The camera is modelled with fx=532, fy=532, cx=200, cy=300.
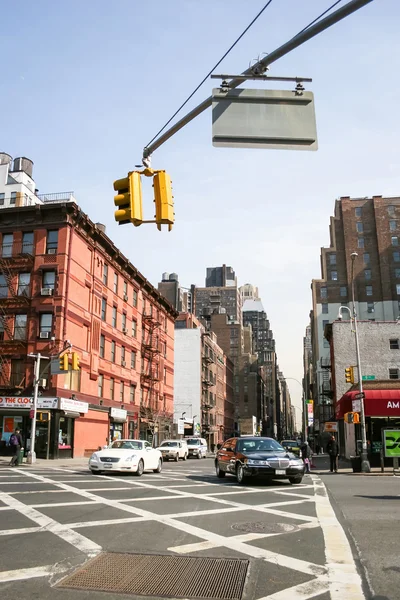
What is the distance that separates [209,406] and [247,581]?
268 feet

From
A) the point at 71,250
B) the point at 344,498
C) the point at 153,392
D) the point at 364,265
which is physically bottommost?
the point at 344,498

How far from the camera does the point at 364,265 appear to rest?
303 ft

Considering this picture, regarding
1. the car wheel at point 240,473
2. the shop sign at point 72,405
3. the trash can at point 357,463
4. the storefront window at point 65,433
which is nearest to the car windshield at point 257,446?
the car wheel at point 240,473

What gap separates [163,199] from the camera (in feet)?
28.8

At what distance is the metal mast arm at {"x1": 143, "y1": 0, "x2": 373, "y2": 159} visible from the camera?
6.30m

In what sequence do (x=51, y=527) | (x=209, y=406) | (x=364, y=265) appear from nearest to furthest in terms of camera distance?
1. (x=51, y=527)
2. (x=209, y=406)
3. (x=364, y=265)

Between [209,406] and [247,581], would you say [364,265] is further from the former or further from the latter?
[247,581]

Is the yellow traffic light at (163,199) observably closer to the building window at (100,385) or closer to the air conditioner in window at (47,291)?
Result: the air conditioner in window at (47,291)

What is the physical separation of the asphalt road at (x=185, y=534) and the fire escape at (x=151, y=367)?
40.2 metres

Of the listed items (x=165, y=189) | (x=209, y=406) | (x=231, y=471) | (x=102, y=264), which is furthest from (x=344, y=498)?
(x=209, y=406)

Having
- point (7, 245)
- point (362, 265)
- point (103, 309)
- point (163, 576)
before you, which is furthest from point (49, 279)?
point (362, 265)

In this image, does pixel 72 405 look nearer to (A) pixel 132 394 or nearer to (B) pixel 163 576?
(A) pixel 132 394

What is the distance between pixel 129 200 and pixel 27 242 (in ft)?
103

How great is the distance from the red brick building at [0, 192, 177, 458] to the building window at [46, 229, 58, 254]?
0.23 feet
